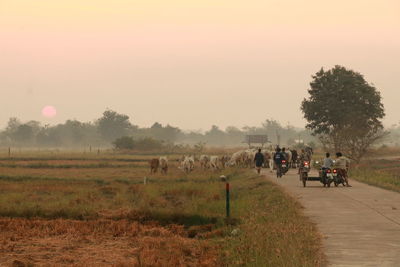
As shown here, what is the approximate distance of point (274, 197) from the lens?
82.8ft

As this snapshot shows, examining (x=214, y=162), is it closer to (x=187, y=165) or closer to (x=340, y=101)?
(x=187, y=165)

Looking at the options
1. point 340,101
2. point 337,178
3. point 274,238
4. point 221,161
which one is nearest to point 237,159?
point 221,161

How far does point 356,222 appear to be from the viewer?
17.3m

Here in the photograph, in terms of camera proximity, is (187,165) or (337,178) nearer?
(337,178)

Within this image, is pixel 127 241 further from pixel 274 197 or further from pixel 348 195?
pixel 348 195

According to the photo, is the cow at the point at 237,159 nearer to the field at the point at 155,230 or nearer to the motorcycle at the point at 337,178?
the field at the point at 155,230

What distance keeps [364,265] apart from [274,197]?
13861 millimetres

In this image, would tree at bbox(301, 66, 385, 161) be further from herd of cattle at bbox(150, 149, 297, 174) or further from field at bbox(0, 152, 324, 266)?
field at bbox(0, 152, 324, 266)

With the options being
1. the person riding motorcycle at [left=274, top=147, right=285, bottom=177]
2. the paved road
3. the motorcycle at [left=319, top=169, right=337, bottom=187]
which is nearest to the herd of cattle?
the person riding motorcycle at [left=274, top=147, right=285, bottom=177]

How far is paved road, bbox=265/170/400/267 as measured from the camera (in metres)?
12.4

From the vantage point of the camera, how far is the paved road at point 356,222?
487 inches

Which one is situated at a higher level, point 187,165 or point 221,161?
point 221,161

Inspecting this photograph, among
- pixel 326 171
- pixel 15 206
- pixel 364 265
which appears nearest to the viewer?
pixel 364 265

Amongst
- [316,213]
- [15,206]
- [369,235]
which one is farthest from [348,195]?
[15,206]
